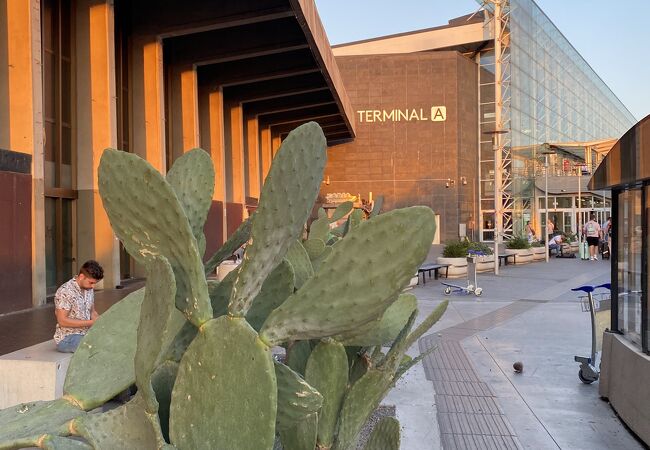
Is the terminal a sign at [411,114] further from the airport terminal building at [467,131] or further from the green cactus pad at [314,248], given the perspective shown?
the green cactus pad at [314,248]

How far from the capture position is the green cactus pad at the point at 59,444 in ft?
4.45

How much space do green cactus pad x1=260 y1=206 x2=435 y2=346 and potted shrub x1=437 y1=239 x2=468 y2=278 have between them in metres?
17.1

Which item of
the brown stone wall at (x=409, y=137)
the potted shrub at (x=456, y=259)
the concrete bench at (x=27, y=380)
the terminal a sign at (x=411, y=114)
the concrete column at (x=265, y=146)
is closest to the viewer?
the concrete bench at (x=27, y=380)

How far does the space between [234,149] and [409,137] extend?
16238mm

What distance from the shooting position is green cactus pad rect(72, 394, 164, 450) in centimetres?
137

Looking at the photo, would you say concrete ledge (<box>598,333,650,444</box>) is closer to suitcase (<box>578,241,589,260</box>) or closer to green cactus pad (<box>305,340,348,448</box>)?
green cactus pad (<box>305,340,348,448</box>)

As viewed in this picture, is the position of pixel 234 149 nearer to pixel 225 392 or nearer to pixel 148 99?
pixel 148 99

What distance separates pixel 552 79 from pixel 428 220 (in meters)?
45.9

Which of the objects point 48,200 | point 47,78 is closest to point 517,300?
point 48,200

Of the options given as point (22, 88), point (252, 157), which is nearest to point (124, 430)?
point (22, 88)

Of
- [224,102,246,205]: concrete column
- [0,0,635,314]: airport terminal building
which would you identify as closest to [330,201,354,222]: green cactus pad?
[0,0,635,314]: airport terminal building

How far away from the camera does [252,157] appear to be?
96.8 feet

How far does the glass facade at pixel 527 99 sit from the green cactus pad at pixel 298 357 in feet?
97.7

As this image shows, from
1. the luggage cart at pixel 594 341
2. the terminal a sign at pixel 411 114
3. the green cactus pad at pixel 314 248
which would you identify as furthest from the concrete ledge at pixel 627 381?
the terminal a sign at pixel 411 114
